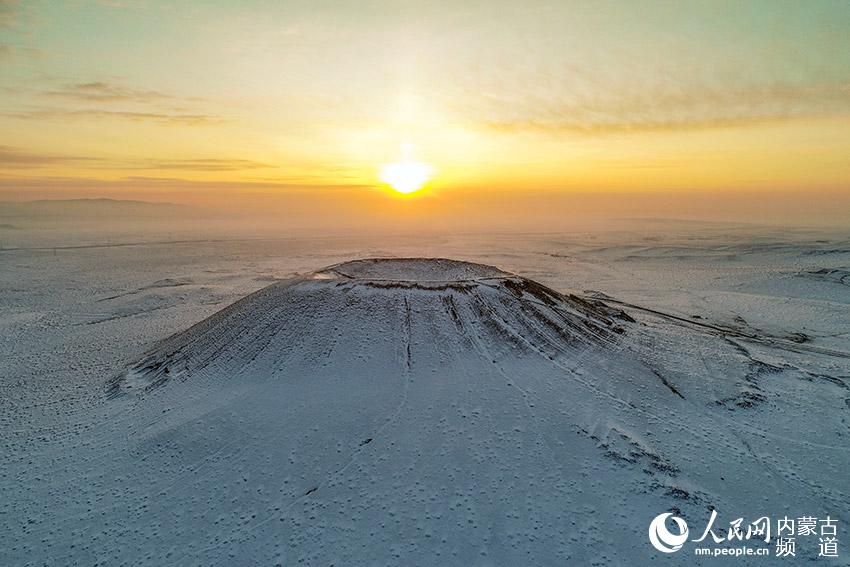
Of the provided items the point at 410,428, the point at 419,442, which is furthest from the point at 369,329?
the point at 419,442

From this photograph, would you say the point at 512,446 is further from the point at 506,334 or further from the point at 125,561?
the point at 125,561

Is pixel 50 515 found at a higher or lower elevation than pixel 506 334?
lower

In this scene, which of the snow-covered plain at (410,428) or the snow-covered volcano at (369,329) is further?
the snow-covered volcano at (369,329)

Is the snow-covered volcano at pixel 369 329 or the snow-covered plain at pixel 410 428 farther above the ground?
the snow-covered volcano at pixel 369 329

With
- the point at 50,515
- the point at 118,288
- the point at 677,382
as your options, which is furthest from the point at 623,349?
the point at 118,288

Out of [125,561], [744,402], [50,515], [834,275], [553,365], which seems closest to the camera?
[125,561]

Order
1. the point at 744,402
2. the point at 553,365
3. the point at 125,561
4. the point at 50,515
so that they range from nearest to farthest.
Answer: the point at 125,561 → the point at 50,515 → the point at 744,402 → the point at 553,365
